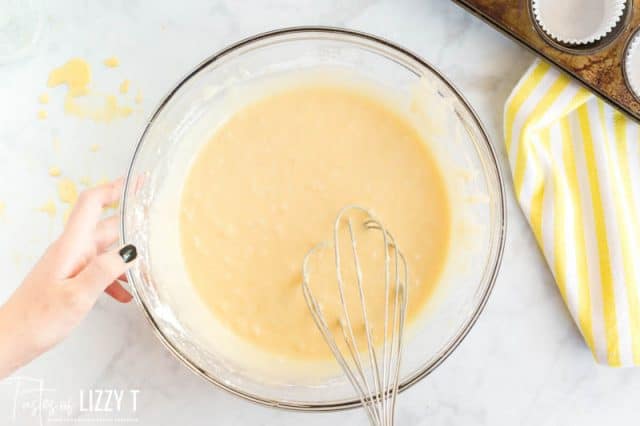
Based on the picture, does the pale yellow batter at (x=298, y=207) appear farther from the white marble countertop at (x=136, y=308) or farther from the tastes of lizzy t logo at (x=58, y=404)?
the tastes of lizzy t logo at (x=58, y=404)

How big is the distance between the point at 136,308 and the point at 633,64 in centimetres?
96

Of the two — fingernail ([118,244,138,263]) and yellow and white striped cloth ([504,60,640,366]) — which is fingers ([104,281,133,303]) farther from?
yellow and white striped cloth ([504,60,640,366])

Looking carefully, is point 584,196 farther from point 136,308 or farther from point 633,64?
point 136,308

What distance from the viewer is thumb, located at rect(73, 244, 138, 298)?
36.9 inches

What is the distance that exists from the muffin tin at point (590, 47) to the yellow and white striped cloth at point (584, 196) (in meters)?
0.04

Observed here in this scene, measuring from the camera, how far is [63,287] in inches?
38.0

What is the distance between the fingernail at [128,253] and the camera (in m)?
0.96

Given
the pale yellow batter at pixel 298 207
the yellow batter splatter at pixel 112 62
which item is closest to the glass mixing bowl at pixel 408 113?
the pale yellow batter at pixel 298 207

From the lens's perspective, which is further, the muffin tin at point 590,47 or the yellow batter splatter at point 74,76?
the yellow batter splatter at point 74,76

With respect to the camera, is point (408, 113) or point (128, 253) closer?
point (128, 253)

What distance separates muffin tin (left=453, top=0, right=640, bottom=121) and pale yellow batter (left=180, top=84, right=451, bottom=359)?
0.24m

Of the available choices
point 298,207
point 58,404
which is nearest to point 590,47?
point 298,207

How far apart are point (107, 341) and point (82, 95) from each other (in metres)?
0.45

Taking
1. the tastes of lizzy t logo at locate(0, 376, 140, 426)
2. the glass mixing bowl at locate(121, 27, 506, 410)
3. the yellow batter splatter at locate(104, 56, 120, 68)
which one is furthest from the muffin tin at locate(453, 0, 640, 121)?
the tastes of lizzy t logo at locate(0, 376, 140, 426)
